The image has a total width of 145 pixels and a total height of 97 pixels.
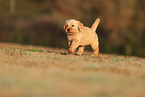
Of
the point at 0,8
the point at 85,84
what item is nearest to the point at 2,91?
the point at 85,84

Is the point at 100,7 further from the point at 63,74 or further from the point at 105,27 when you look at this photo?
the point at 63,74

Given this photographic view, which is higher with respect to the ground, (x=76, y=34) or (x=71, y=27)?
(x=71, y=27)

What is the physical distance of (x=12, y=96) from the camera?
267 cm

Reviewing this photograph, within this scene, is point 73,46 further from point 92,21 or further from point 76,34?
point 92,21

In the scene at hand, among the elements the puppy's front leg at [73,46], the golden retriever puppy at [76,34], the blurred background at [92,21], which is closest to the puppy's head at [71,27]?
the golden retriever puppy at [76,34]

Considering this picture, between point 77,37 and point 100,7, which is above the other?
point 100,7

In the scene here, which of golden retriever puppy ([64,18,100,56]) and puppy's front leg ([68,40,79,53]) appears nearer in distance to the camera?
golden retriever puppy ([64,18,100,56])

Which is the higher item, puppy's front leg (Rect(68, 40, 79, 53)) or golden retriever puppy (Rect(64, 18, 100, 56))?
golden retriever puppy (Rect(64, 18, 100, 56))

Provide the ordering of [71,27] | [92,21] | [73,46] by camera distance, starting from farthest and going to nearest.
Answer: [92,21] < [73,46] < [71,27]

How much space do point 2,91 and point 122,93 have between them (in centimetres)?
147

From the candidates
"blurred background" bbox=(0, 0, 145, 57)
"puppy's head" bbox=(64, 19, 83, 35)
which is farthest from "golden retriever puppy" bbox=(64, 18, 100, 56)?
"blurred background" bbox=(0, 0, 145, 57)

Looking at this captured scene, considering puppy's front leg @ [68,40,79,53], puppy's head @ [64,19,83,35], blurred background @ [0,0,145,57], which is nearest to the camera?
puppy's head @ [64,19,83,35]

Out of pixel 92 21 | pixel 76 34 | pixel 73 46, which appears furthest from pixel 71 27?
pixel 92 21

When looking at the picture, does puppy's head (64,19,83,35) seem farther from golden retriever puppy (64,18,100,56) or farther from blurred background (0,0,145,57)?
blurred background (0,0,145,57)
